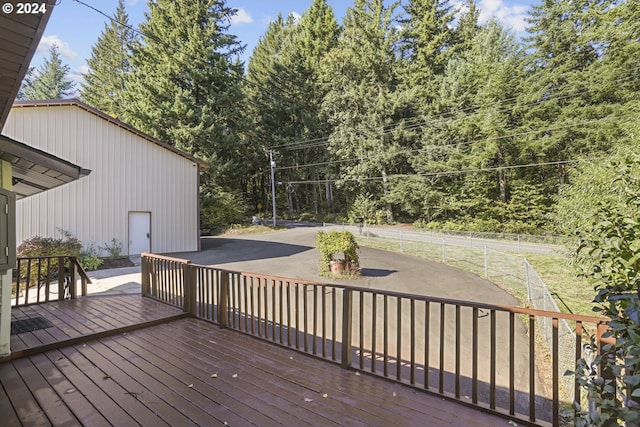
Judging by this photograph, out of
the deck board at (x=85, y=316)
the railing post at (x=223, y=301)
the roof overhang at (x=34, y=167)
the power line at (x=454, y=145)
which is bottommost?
the deck board at (x=85, y=316)

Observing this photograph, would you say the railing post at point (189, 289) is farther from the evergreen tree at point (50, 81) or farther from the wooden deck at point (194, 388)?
the evergreen tree at point (50, 81)

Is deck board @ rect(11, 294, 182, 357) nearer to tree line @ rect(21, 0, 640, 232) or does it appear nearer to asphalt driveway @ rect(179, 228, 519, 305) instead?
asphalt driveway @ rect(179, 228, 519, 305)

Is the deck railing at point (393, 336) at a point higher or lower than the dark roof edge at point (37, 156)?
lower

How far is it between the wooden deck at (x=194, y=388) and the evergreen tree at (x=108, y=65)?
1138 inches

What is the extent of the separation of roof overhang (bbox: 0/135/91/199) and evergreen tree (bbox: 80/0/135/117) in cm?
2627

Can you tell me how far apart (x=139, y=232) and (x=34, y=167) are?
8.60 meters

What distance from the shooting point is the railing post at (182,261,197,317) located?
4410 millimetres

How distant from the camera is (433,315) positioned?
6.39 m

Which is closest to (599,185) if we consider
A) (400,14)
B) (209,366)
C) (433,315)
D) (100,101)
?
(433,315)

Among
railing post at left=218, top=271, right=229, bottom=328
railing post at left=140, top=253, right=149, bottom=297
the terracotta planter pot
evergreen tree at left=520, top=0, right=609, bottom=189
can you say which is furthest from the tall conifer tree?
evergreen tree at left=520, top=0, right=609, bottom=189

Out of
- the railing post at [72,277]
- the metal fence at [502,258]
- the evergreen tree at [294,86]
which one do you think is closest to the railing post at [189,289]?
the railing post at [72,277]

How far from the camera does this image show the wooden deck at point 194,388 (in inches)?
86.2

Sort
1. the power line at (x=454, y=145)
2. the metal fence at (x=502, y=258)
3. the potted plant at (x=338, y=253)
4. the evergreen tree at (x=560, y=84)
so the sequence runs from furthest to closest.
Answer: the evergreen tree at (x=560, y=84) < the power line at (x=454, y=145) < the potted plant at (x=338, y=253) < the metal fence at (x=502, y=258)

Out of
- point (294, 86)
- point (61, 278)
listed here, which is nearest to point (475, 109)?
point (294, 86)
